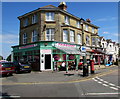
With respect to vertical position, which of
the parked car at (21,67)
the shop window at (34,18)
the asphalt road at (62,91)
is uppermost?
the shop window at (34,18)

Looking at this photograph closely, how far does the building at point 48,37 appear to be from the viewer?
62.3 ft

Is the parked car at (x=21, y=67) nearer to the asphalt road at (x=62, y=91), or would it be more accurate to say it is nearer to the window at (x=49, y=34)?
the window at (x=49, y=34)

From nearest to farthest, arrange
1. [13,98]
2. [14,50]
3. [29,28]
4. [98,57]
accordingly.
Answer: [13,98], [29,28], [14,50], [98,57]

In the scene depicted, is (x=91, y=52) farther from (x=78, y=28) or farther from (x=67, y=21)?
(x=67, y=21)

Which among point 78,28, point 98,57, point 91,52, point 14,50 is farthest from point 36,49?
point 98,57

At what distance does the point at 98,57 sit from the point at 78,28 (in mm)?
8924

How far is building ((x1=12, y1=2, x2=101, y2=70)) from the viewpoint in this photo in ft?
62.3

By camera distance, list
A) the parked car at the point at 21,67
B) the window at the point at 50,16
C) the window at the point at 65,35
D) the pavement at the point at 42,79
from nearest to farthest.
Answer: the pavement at the point at 42,79 < the parked car at the point at 21,67 < the window at the point at 50,16 < the window at the point at 65,35

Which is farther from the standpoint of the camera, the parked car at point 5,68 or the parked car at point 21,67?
the parked car at point 21,67

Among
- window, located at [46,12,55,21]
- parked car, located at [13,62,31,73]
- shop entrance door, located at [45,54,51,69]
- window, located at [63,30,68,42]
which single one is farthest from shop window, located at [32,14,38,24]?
parked car, located at [13,62,31,73]

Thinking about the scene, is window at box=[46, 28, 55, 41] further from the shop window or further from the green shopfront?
the shop window

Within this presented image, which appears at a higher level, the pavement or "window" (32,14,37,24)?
"window" (32,14,37,24)

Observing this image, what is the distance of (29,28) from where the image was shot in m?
23.1

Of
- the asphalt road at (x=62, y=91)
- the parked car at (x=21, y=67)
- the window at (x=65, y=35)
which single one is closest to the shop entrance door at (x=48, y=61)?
the parked car at (x=21, y=67)
